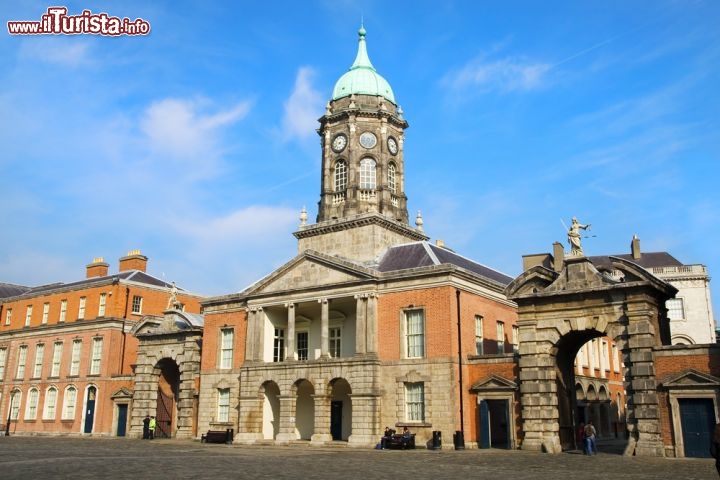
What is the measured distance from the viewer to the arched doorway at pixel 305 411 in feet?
135

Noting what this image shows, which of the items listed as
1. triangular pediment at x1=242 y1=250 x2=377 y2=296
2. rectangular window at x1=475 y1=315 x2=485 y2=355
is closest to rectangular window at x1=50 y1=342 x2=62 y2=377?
triangular pediment at x1=242 y1=250 x2=377 y2=296

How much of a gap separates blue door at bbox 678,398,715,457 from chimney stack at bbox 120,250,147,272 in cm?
4446

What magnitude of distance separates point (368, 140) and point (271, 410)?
60.0 ft

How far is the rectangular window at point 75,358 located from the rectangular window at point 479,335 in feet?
107

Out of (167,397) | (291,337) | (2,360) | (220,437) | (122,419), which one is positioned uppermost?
(2,360)

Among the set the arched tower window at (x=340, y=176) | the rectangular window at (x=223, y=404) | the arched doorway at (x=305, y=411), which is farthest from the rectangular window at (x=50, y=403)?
the arched tower window at (x=340, y=176)

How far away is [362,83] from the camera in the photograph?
4662cm

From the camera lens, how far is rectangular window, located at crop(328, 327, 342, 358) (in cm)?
4103

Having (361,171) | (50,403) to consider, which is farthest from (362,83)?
(50,403)

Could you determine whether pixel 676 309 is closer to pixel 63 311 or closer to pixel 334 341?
pixel 334 341

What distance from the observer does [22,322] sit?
5903 centimetres

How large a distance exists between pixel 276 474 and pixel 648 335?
1701 centimetres

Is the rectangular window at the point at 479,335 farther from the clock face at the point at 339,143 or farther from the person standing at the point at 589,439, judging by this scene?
the clock face at the point at 339,143

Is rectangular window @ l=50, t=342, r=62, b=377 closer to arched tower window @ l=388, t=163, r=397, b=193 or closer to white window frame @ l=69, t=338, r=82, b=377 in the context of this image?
white window frame @ l=69, t=338, r=82, b=377
